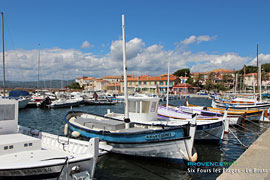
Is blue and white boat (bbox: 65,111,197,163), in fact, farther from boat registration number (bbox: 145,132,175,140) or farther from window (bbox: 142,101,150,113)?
window (bbox: 142,101,150,113)

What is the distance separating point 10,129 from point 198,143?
12.4 m

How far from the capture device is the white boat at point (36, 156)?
659 centimetres

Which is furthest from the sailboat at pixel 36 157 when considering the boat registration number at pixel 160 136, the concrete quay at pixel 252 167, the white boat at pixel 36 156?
the concrete quay at pixel 252 167

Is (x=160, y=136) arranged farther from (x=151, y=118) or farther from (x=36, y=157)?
(x=36, y=157)

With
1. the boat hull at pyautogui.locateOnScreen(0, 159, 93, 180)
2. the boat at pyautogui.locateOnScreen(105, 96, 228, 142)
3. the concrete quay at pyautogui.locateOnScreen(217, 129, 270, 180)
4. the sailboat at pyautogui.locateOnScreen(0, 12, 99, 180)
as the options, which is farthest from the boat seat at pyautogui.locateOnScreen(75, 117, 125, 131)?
the concrete quay at pyautogui.locateOnScreen(217, 129, 270, 180)

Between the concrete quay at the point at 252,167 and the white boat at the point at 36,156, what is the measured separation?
444 cm

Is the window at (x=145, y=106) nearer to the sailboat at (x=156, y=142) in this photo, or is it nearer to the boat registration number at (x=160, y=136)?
the sailboat at (x=156, y=142)

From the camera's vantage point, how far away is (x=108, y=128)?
45.6 feet

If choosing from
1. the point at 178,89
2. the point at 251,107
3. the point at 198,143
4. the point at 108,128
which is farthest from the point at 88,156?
the point at 178,89

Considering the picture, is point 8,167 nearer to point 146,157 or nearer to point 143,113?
point 146,157

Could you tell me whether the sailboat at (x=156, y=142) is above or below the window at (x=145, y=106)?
below

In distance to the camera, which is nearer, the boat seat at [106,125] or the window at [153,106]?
the boat seat at [106,125]

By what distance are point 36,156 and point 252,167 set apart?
25.1 ft

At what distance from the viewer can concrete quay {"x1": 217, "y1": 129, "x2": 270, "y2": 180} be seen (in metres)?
6.70
